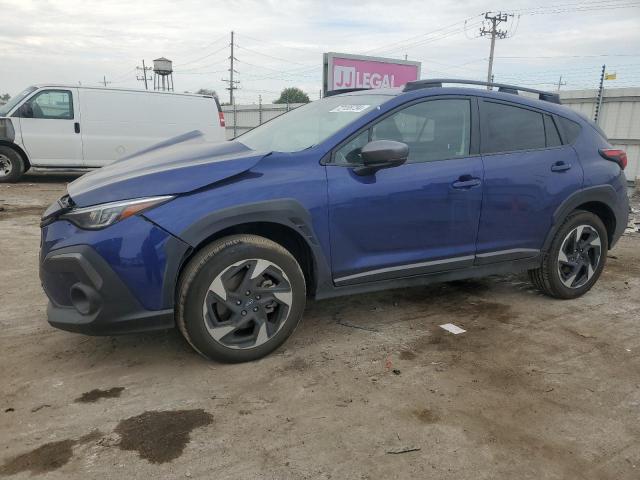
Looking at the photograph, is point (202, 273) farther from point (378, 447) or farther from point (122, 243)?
point (378, 447)

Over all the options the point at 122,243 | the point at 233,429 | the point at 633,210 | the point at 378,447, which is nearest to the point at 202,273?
the point at 122,243

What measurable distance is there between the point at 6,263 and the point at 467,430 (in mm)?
4606

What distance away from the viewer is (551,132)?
4.02 meters

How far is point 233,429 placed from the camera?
2451 millimetres

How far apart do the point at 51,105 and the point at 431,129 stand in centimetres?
952

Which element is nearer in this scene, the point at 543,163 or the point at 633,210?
the point at 543,163

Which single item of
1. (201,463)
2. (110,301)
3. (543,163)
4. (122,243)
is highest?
(543,163)

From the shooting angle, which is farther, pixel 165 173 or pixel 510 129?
pixel 510 129

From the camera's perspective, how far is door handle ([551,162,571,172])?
391 cm

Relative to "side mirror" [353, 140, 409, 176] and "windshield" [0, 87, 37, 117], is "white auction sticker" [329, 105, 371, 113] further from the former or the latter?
"windshield" [0, 87, 37, 117]

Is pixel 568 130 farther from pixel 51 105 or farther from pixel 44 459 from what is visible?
pixel 51 105

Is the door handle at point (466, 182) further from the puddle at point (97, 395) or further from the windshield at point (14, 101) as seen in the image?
the windshield at point (14, 101)

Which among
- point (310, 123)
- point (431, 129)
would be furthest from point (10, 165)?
point (431, 129)

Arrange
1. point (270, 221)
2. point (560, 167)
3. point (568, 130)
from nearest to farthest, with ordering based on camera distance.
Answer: point (270, 221)
point (560, 167)
point (568, 130)
